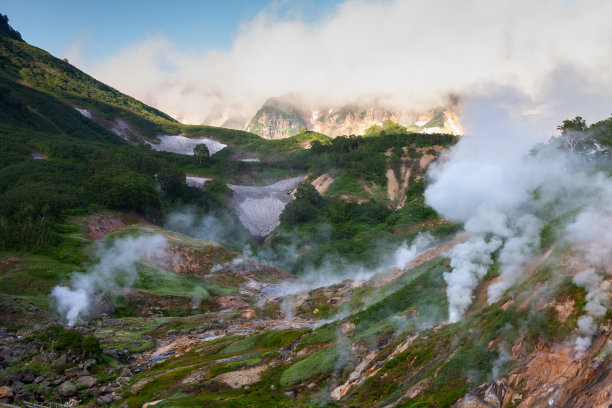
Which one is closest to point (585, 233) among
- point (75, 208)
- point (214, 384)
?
point (214, 384)

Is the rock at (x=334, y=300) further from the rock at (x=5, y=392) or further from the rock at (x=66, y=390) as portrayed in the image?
the rock at (x=5, y=392)

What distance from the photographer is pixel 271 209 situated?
92.1 meters

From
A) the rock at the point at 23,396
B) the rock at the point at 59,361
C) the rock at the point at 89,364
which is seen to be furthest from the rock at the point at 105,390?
the rock at the point at 59,361

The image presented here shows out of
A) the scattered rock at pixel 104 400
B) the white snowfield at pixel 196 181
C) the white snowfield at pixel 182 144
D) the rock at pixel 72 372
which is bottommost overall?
the scattered rock at pixel 104 400

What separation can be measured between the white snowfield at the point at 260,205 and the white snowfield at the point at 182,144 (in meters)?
60.5

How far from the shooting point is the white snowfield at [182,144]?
155m

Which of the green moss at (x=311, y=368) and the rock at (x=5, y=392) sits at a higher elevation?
the rock at (x=5, y=392)

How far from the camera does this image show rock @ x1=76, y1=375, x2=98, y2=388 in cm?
2316

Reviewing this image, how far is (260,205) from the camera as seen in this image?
304ft

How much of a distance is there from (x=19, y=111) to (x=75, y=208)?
231 feet

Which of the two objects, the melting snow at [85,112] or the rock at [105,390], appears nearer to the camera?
the rock at [105,390]

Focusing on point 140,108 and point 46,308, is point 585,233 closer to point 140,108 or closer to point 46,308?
point 46,308

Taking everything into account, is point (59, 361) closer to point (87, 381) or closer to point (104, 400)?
point (87, 381)

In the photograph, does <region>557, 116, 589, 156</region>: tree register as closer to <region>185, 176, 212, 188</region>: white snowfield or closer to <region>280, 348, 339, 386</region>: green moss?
<region>280, 348, 339, 386</region>: green moss
